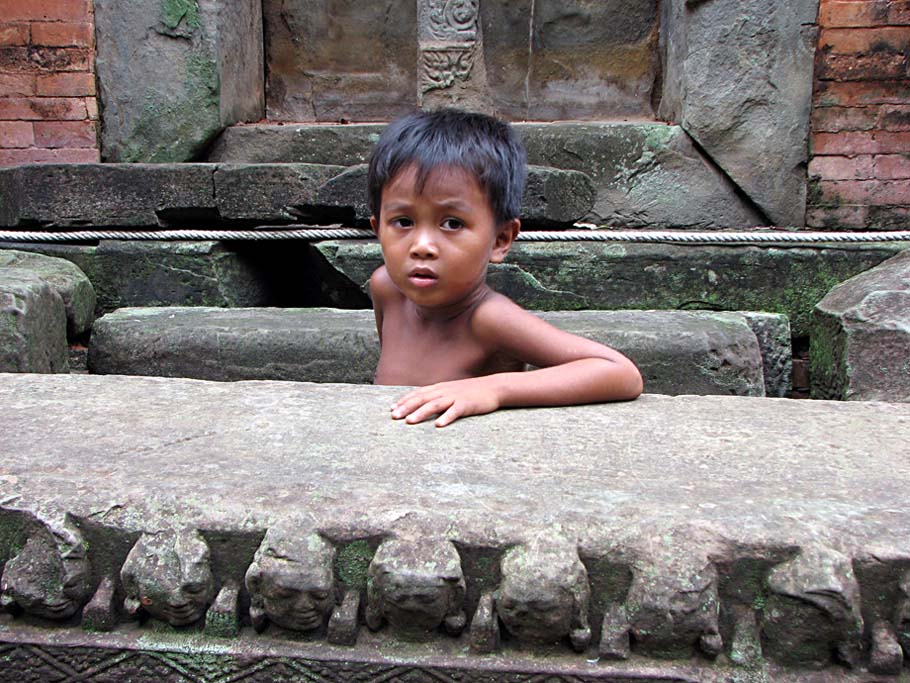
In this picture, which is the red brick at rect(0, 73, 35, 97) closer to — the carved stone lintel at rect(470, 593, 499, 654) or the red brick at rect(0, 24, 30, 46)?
the red brick at rect(0, 24, 30, 46)

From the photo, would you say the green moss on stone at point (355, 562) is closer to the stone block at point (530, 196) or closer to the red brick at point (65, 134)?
the stone block at point (530, 196)

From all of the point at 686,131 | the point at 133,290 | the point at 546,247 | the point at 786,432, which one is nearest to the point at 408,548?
the point at 786,432

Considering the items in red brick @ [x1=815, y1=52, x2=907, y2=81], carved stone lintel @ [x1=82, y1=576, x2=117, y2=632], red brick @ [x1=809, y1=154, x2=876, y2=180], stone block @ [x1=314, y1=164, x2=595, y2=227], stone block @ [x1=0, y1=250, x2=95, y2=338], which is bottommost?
carved stone lintel @ [x1=82, y1=576, x2=117, y2=632]

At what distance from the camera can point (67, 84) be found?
3564mm

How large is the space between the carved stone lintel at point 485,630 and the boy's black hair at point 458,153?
835 millimetres

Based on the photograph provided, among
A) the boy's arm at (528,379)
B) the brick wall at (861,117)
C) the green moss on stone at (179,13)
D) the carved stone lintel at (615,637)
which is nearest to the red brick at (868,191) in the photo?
the brick wall at (861,117)

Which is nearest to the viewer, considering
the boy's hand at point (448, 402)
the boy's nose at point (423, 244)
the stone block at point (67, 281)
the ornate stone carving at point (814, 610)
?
the ornate stone carving at point (814, 610)

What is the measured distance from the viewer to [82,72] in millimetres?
3557

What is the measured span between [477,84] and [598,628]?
3523mm

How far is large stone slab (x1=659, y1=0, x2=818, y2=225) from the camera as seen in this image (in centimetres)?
335

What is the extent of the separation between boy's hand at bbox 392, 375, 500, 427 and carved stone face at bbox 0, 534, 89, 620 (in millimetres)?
545

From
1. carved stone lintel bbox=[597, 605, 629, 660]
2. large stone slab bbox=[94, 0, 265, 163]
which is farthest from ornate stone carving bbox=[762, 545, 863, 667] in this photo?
large stone slab bbox=[94, 0, 265, 163]

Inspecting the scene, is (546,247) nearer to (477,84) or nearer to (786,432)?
(786,432)

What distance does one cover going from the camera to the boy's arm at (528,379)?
1415 millimetres
